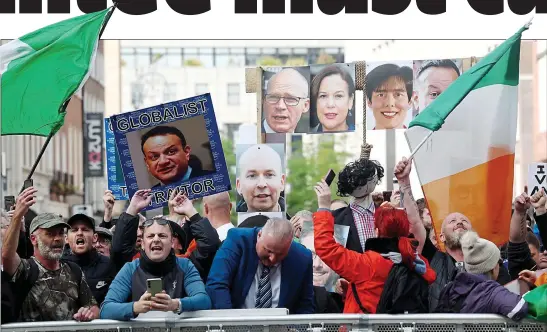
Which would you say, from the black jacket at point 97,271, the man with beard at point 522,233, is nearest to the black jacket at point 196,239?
the black jacket at point 97,271

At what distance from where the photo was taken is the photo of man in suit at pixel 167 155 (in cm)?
1076

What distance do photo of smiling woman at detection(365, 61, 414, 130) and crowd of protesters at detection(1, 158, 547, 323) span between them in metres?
1.98

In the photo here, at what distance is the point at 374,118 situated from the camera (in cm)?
1248

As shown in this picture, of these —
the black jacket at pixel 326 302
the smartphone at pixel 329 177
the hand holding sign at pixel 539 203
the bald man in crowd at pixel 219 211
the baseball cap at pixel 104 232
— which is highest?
the smartphone at pixel 329 177

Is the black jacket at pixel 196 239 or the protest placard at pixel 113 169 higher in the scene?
the protest placard at pixel 113 169

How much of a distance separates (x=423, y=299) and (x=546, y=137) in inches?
2041

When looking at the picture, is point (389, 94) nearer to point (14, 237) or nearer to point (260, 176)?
point (260, 176)

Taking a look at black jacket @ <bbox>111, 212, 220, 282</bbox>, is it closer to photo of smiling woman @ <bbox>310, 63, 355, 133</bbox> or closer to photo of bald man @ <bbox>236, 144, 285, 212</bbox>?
photo of bald man @ <bbox>236, 144, 285, 212</bbox>

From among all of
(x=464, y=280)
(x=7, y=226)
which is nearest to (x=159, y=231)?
(x=7, y=226)

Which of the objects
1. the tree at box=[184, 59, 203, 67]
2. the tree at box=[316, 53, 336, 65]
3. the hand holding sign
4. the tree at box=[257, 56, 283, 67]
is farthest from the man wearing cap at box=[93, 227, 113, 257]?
the tree at box=[184, 59, 203, 67]

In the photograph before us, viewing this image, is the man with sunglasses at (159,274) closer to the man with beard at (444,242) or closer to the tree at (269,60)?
the man with beard at (444,242)

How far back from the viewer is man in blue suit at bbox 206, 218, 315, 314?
375 inches

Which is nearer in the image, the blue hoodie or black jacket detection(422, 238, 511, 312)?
the blue hoodie

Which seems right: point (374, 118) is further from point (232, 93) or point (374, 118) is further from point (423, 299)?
point (232, 93)
